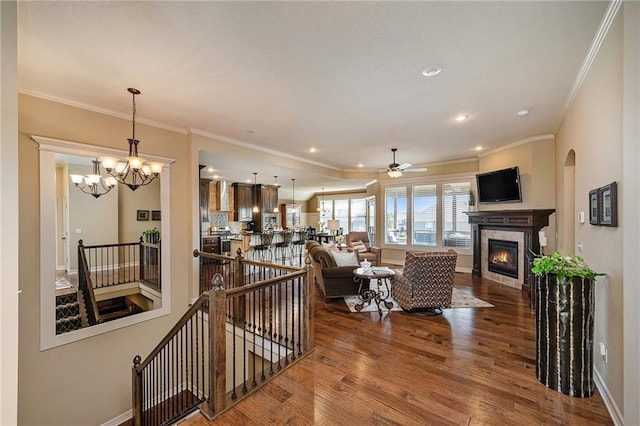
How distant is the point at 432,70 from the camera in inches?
102

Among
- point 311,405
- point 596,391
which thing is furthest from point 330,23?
point 596,391

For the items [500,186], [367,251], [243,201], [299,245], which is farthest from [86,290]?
[500,186]

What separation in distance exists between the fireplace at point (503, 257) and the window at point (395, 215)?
2.29 meters

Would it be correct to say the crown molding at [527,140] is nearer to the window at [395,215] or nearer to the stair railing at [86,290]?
the window at [395,215]

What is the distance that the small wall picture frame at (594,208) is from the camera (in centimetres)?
223

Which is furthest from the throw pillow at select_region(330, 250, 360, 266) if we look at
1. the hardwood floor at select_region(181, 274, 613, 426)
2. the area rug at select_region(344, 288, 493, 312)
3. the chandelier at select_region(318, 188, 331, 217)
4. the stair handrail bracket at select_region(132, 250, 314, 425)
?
the chandelier at select_region(318, 188, 331, 217)

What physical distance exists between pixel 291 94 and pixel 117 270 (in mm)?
3581

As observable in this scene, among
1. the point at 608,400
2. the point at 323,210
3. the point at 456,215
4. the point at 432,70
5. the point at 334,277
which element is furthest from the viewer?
the point at 323,210

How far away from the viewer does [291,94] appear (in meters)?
3.11

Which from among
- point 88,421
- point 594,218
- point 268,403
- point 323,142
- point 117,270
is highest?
point 323,142

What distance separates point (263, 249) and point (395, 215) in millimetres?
4180

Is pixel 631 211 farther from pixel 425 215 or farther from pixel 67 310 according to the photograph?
pixel 425 215

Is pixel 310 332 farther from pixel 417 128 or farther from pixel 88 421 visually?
pixel 417 128

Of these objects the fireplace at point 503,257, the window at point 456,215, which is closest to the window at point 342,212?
the window at point 456,215
